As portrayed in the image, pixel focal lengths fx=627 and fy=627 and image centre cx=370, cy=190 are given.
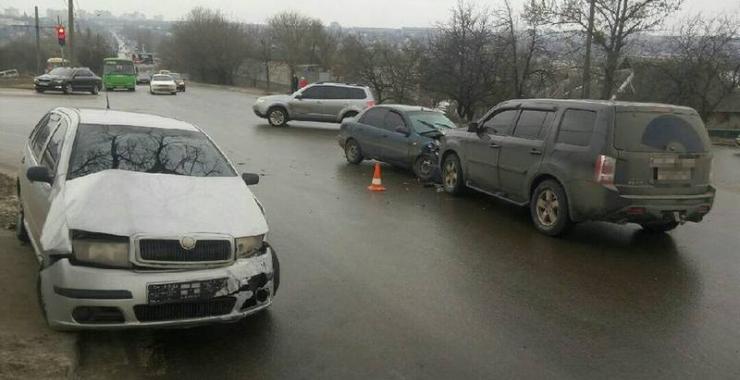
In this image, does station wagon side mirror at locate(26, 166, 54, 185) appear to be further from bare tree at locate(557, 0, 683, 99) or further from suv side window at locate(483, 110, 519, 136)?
bare tree at locate(557, 0, 683, 99)

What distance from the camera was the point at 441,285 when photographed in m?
6.00

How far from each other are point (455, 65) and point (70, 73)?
919 inches

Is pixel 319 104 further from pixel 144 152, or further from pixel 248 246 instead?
pixel 248 246

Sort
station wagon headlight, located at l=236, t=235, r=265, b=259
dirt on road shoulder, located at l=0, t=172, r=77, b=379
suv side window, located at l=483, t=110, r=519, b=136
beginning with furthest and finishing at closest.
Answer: suv side window, located at l=483, t=110, r=519, b=136 → station wagon headlight, located at l=236, t=235, r=265, b=259 → dirt on road shoulder, located at l=0, t=172, r=77, b=379

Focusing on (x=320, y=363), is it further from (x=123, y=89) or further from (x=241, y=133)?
(x=123, y=89)

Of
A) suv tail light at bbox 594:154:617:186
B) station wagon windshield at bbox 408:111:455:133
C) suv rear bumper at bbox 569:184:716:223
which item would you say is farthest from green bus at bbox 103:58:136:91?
suv tail light at bbox 594:154:617:186

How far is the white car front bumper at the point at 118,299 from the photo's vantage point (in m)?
4.08

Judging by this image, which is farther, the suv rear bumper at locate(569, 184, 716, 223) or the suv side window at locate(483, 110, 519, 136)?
the suv side window at locate(483, 110, 519, 136)

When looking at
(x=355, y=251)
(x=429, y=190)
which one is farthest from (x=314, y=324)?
(x=429, y=190)

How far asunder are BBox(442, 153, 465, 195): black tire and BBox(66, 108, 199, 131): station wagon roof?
520 centimetres

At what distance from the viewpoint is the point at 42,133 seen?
6.60 m

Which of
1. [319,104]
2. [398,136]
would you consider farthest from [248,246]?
[319,104]

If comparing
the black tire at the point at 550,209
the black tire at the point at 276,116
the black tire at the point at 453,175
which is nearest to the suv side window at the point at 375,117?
the black tire at the point at 453,175

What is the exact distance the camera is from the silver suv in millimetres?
22672
